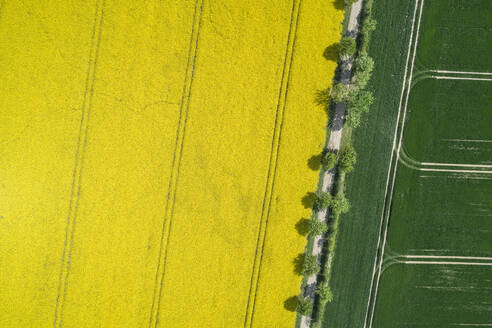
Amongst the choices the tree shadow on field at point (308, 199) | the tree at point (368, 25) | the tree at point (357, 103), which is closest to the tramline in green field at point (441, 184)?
the tree at point (357, 103)

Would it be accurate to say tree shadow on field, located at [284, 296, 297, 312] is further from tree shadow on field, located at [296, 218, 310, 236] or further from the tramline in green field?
the tramline in green field

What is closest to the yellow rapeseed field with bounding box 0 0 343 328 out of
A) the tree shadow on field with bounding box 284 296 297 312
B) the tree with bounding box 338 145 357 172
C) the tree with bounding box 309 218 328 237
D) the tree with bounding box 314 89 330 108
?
the tree shadow on field with bounding box 284 296 297 312

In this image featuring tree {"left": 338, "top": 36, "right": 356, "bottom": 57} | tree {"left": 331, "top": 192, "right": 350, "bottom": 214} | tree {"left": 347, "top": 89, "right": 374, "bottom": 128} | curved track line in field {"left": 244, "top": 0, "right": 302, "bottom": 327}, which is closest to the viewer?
tree {"left": 338, "top": 36, "right": 356, "bottom": 57}

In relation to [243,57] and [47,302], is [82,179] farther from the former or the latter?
[243,57]

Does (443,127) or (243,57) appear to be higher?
(243,57)

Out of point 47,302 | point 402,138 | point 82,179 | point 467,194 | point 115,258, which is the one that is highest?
point 402,138

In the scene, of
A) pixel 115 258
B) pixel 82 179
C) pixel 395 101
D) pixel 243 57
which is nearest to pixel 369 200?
pixel 395 101
